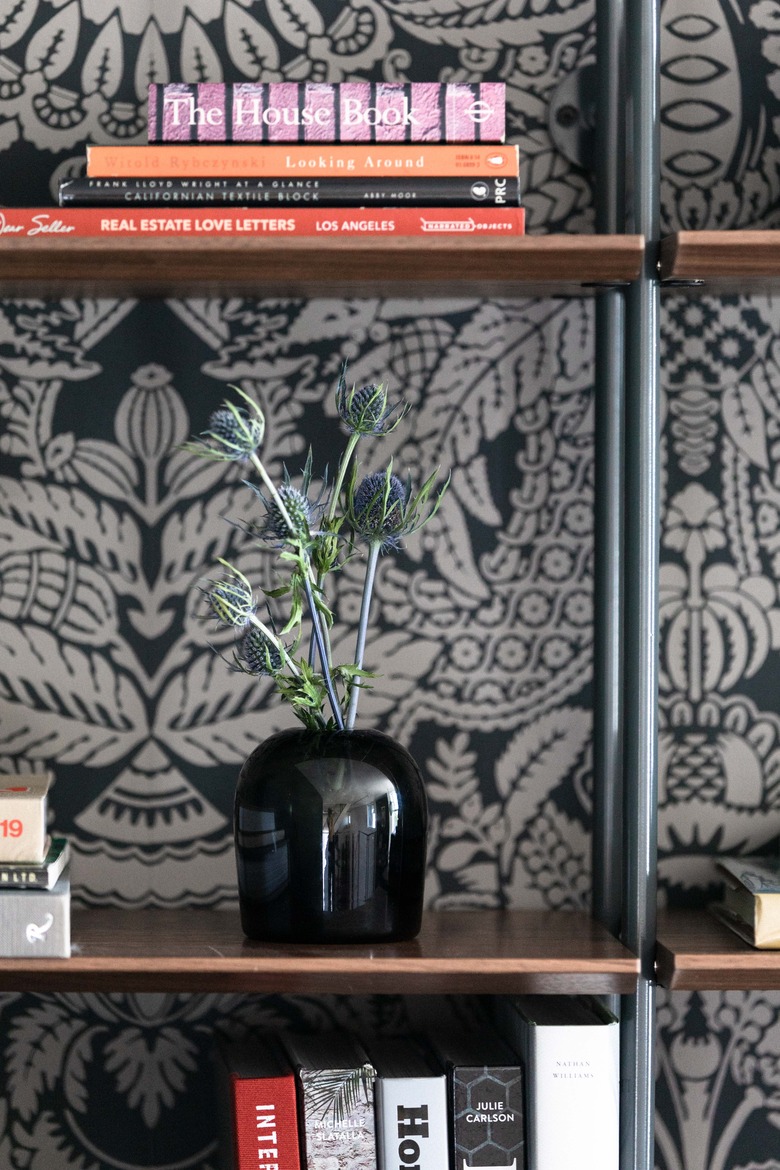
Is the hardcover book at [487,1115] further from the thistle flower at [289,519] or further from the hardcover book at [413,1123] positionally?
the thistle flower at [289,519]

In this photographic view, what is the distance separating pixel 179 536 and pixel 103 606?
0.37 ft

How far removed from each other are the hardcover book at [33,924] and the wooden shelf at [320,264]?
570 mm

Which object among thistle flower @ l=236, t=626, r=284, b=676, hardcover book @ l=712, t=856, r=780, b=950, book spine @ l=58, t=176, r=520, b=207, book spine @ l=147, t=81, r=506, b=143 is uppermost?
book spine @ l=147, t=81, r=506, b=143

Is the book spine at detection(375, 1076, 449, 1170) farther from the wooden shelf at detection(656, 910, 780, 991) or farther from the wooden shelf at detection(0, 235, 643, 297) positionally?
the wooden shelf at detection(0, 235, 643, 297)

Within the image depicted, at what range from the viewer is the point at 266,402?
1317 mm

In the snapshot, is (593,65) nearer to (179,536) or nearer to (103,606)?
(179,536)

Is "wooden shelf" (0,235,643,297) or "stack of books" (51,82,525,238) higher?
"stack of books" (51,82,525,238)

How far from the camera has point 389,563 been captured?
1.32m

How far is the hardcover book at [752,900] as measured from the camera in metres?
1.10

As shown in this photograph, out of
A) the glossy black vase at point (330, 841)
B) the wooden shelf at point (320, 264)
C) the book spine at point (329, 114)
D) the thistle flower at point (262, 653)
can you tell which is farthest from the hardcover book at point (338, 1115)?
the book spine at point (329, 114)

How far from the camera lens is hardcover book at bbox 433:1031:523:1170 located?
1.10m

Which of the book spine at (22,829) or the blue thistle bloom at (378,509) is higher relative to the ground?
the blue thistle bloom at (378,509)

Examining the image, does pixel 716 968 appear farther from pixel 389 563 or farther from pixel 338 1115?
pixel 389 563

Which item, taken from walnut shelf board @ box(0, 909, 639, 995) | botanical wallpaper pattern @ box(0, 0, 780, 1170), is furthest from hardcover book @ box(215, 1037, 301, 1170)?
botanical wallpaper pattern @ box(0, 0, 780, 1170)
